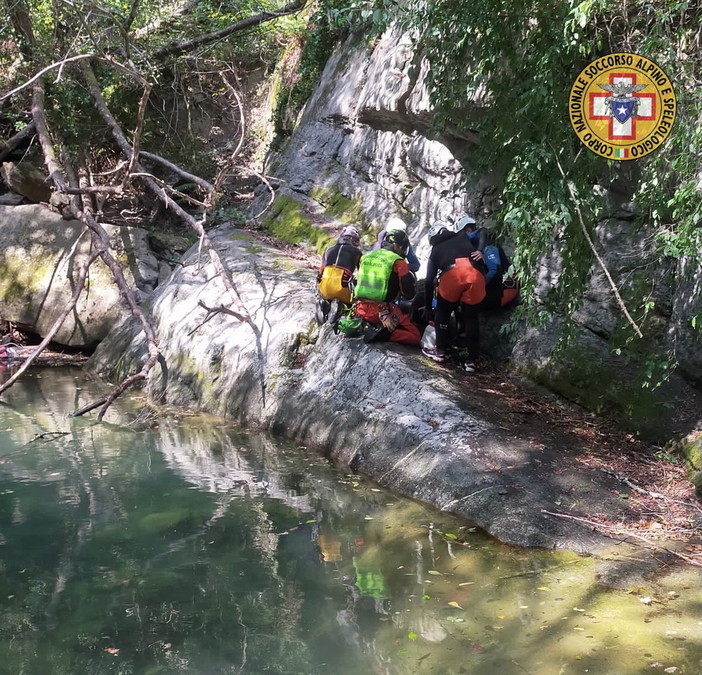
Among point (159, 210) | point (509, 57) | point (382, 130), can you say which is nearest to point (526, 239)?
point (509, 57)

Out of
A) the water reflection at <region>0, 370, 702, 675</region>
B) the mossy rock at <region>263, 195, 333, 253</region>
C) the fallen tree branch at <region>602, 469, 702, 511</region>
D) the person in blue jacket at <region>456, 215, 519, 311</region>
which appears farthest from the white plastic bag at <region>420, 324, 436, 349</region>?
the mossy rock at <region>263, 195, 333, 253</region>

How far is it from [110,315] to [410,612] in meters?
9.69

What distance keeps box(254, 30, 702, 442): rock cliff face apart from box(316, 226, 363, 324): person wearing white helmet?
1.69 meters

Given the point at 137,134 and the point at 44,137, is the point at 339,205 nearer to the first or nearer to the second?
the point at 137,134

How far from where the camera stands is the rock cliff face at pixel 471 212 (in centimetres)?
679

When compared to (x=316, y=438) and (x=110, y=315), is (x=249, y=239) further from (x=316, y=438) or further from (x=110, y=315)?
(x=316, y=438)

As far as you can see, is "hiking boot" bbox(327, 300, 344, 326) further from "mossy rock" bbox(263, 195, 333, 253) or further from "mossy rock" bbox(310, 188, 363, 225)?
"mossy rock" bbox(310, 188, 363, 225)

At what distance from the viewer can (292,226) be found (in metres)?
13.0

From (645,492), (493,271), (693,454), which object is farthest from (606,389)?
(493,271)

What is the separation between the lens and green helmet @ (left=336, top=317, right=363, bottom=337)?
854cm

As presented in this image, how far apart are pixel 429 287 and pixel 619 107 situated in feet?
10.4

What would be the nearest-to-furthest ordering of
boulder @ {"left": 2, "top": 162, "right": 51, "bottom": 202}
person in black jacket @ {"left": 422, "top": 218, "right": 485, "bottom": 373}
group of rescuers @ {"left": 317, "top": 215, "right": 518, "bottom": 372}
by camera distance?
person in black jacket @ {"left": 422, "top": 218, "right": 485, "bottom": 373} → group of rescuers @ {"left": 317, "top": 215, "right": 518, "bottom": 372} → boulder @ {"left": 2, "top": 162, "right": 51, "bottom": 202}

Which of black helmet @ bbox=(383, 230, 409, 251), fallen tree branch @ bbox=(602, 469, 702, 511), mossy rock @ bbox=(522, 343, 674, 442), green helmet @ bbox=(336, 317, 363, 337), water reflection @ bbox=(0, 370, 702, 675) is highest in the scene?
black helmet @ bbox=(383, 230, 409, 251)

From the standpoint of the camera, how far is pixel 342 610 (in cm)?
475
